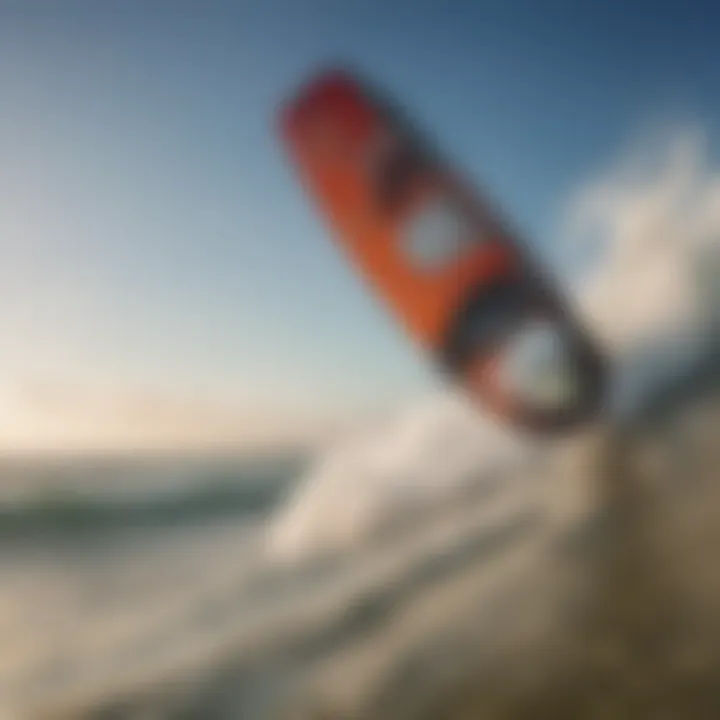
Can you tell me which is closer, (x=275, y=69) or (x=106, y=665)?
(x=106, y=665)

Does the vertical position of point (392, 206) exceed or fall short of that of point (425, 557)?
it exceeds it

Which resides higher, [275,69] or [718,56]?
[275,69]

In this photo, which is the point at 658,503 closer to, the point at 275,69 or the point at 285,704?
the point at 285,704

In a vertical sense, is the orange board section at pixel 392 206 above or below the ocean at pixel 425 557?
above

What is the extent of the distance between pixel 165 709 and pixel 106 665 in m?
0.07

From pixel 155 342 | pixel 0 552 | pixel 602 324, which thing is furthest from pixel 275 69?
pixel 0 552

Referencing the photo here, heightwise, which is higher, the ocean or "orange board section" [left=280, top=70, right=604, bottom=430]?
"orange board section" [left=280, top=70, right=604, bottom=430]

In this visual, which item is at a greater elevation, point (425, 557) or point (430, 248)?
point (430, 248)

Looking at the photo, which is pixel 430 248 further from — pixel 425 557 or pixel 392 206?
pixel 425 557

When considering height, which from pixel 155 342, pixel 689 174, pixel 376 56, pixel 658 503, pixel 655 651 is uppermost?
A: pixel 376 56

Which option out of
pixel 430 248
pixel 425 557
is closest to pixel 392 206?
pixel 430 248

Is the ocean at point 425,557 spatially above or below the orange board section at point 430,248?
below

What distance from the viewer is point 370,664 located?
1.06 m

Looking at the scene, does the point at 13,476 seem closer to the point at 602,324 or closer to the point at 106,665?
the point at 106,665
